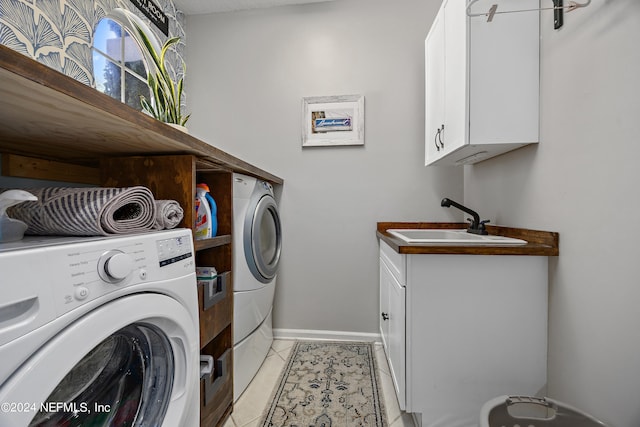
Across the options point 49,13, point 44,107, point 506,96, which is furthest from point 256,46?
point 44,107

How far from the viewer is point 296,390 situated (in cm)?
162

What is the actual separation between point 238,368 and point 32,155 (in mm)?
1271

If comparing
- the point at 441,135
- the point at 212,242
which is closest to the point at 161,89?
the point at 212,242

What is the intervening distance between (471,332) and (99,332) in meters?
1.25

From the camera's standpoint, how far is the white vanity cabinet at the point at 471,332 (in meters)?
1.20

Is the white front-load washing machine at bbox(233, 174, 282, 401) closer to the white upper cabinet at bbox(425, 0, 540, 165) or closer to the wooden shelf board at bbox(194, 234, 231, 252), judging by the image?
the wooden shelf board at bbox(194, 234, 231, 252)

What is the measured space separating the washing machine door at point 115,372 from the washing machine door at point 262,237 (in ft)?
2.21

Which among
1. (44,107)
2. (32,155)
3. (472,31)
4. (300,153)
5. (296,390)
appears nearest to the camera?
(44,107)

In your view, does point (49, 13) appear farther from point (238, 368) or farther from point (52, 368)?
point (238, 368)

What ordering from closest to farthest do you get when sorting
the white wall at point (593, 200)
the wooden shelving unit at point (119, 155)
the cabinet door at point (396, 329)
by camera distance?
the wooden shelving unit at point (119, 155), the white wall at point (593, 200), the cabinet door at point (396, 329)

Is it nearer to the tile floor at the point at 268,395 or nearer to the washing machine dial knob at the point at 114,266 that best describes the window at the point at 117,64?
the washing machine dial knob at the point at 114,266

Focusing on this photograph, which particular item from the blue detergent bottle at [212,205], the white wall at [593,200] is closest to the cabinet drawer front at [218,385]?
the blue detergent bottle at [212,205]

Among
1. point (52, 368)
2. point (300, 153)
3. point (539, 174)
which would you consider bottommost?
point (52, 368)

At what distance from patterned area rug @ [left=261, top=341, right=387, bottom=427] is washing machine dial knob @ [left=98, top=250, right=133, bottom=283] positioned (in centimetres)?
112
